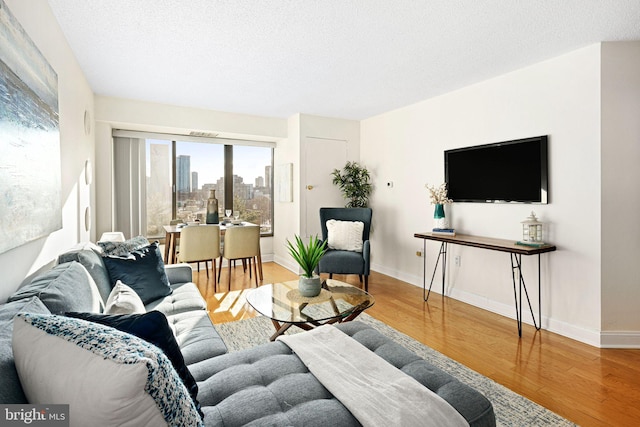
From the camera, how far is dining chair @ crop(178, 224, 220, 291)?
4.13 meters

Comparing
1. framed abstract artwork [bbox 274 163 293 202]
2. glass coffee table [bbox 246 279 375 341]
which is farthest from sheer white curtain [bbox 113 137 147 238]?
glass coffee table [bbox 246 279 375 341]

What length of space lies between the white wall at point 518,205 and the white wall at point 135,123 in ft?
8.17

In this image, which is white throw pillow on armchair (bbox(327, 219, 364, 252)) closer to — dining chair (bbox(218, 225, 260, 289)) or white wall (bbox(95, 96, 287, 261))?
dining chair (bbox(218, 225, 260, 289))

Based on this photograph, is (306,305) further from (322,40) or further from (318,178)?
(318,178)

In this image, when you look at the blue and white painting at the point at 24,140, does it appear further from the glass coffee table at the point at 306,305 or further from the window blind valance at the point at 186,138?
the window blind valance at the point at 186,138

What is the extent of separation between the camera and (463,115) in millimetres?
3801

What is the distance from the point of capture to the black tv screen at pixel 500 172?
3113mm

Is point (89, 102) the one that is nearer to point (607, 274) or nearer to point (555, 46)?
point (555, 46)

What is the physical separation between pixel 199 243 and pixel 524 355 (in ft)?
11.8

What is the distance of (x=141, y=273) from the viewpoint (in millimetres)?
2350

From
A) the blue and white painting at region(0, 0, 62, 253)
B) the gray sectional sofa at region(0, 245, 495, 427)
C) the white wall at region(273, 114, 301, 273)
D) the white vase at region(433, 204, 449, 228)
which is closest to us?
the gray sectional sofa at region(0, 245, 495, 427)

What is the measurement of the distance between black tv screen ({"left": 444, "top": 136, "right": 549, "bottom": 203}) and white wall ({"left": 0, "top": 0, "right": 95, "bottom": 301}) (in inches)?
150

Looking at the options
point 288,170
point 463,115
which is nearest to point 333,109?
point 288,170

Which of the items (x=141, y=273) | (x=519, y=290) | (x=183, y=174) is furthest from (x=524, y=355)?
(x=183, y=174)
